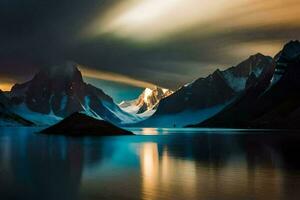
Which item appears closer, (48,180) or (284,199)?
(284,199)

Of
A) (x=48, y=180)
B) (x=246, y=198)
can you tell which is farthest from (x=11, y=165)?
(x=246, y=198)

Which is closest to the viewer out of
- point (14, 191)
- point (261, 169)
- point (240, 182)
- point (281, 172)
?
point (14, 191)

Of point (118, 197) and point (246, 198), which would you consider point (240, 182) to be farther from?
point (118, 197)

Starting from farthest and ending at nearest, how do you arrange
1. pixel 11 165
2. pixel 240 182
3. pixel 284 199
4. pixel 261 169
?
1. pixel 11 165
2. pixel 261 169
3. pixel 240 182
4. pixel 284 199

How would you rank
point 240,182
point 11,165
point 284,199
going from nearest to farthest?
point 284,199 → point 240,182 → point 11,165

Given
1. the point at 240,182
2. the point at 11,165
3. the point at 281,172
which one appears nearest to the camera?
the point at 240,182

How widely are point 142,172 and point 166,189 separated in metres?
16.9

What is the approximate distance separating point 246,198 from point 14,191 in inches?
880

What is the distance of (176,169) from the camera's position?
2522 inches

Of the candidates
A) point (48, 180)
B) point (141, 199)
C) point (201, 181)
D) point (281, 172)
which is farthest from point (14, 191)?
point (281, 172)

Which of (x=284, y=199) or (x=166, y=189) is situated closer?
(x=284, y=199)

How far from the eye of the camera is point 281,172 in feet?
192

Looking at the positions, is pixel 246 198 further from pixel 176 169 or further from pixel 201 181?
pixel 176 169

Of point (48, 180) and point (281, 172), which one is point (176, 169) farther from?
point (48, 180)
